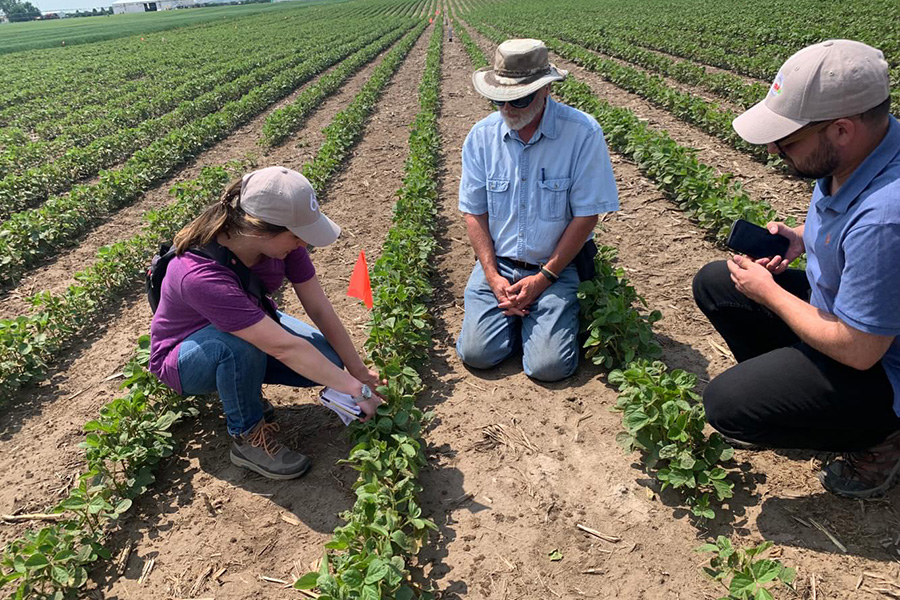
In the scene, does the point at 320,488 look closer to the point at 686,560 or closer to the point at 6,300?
the point at 686,560

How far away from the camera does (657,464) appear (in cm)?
298

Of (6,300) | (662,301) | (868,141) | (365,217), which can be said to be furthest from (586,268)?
(6,300)

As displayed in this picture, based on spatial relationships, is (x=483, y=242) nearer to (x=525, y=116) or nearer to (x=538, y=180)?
(x=538, y=180)

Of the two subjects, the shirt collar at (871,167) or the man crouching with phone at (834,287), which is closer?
the man crouching with phone at (834,287)

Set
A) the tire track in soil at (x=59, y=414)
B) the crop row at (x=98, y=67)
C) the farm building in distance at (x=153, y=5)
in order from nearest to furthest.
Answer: the tire track in soil at (x=59, y=414) → the crop row at (x=98, y=67) → the farm building in distance at (x=153, y=5)

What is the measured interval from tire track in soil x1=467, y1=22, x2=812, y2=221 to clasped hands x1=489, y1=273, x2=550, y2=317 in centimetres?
331

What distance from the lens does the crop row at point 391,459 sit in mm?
2188

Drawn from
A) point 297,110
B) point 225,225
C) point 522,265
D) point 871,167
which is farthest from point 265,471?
point 297,110

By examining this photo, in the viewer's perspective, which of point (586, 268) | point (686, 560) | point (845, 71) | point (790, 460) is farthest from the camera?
point (586, 268)

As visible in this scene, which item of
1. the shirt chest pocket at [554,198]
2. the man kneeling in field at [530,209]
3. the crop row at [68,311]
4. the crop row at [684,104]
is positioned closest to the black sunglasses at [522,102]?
the man kneeling in field at [530,209]

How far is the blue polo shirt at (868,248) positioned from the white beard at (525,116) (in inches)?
66.6

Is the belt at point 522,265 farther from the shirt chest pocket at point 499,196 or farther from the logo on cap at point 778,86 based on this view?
the logo on cap at point 778,86

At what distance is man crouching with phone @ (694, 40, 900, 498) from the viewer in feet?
6.54

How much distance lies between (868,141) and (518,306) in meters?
2.07
